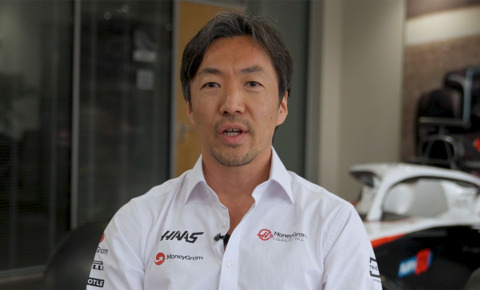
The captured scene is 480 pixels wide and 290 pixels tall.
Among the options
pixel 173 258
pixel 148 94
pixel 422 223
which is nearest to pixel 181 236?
pixel 173 258

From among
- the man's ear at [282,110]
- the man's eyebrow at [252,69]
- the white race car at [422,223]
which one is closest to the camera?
the man's eyebrow at [252,69]

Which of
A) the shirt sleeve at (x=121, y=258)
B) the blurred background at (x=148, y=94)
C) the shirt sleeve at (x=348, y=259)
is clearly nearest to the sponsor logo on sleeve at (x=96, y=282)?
the shirt sleeve at (x=121, y=258)

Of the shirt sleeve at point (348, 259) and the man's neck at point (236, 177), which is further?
the man's neck at point (236, 177)

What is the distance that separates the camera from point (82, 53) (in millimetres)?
3764

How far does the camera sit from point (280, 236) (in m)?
1.10

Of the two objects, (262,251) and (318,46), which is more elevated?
(318,46)

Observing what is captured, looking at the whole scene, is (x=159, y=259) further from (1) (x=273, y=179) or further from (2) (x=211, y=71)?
(2) (x=211, y=71)

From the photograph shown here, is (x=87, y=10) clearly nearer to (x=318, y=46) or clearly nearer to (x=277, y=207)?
(x=318, y=46)

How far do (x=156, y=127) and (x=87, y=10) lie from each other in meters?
1.07

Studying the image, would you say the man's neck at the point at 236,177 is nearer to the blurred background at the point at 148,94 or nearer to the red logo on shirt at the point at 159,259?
the red logo on shirt at the point at 159,259

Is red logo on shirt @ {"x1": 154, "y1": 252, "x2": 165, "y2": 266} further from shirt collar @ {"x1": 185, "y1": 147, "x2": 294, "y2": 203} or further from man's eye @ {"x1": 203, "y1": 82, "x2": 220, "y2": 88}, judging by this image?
man's eye @ {"x1": 203, "y1": 82, "x2": 220, "y2": 88}

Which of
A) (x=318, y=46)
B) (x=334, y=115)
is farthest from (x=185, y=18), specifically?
(x=334, y=115)

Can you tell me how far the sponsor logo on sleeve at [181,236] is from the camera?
1114 mm

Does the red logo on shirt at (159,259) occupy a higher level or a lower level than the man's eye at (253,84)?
lower
